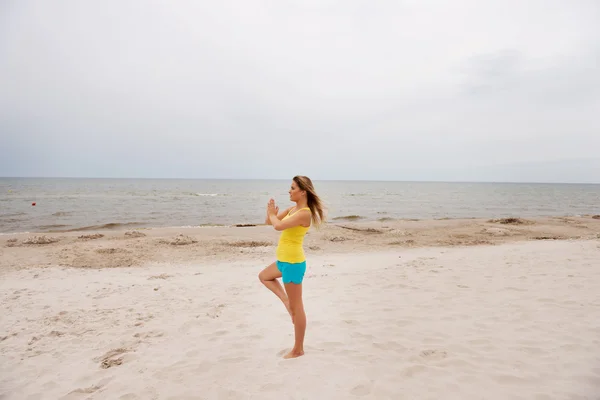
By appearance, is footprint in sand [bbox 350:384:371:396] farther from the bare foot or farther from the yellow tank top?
the yellow tank top

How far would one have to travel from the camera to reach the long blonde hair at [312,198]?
379cm

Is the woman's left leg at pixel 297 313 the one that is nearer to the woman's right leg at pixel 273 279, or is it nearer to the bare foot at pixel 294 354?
the bare foot at pixel 294 354

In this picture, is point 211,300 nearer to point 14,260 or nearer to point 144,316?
point 144,316

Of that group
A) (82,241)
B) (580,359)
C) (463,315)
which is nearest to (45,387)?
(463,315)

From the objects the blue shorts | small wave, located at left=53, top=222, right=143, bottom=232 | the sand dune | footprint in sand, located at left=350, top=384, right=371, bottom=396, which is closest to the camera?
footprint in sand, located at left=350, top=384, right=371, bottom=396

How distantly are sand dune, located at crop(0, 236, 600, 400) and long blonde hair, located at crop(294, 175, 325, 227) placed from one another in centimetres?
164

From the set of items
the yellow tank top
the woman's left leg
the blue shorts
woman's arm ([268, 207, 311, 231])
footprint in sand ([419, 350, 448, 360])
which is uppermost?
woman's arm ([268, 207, 311, 231])

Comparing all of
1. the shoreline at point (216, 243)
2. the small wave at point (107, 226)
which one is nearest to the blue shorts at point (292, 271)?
the shoreline at point (216, 243)

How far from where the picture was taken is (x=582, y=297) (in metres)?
5.63

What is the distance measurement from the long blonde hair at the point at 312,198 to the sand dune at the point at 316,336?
164 centimetres

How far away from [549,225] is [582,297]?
51.3 ft

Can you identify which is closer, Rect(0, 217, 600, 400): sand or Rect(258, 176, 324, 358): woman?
Rect(0, 217, 600, 400): sand

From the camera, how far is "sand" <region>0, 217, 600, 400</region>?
3.38m

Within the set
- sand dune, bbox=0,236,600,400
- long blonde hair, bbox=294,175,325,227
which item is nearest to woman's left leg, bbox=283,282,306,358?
sand dune, bbox=0,236,600,400
